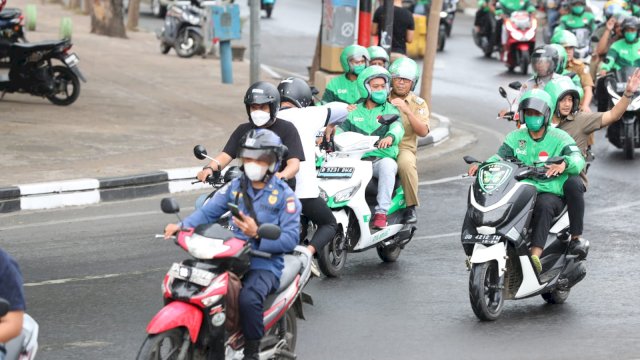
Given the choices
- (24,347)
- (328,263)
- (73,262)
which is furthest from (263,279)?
(73,262)

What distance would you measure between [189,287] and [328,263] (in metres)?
3.53

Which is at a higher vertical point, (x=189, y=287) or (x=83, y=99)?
(x=189, y=287)

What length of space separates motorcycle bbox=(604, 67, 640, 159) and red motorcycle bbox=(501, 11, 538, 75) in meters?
9.20

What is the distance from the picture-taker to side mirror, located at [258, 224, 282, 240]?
689cm

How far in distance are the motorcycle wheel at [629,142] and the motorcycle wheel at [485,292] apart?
8.12 metres

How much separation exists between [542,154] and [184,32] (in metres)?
19.3

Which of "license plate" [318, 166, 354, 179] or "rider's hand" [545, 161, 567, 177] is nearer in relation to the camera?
"rider's hand" [545, 161, 567, 177]

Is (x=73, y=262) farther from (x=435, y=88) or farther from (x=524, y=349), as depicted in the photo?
(x=435, y=88)

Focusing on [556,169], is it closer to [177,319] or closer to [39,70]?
[177,319]

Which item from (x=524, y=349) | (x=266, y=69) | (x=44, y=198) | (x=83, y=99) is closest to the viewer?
(x=524, y=349)

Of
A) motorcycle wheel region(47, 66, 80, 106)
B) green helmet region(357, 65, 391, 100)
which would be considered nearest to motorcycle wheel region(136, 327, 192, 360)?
green helmet region(357, 65, 391, 100)

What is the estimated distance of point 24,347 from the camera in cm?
603

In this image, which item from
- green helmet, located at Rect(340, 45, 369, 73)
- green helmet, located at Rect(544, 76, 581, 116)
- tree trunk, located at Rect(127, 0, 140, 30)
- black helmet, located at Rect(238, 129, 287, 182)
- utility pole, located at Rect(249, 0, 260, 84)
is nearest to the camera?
black helmet, located at Rect(238, 129, 287, 182)

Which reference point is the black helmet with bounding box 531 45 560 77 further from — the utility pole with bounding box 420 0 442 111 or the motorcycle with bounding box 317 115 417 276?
the utility pole with bounding box 420 0 442 111
